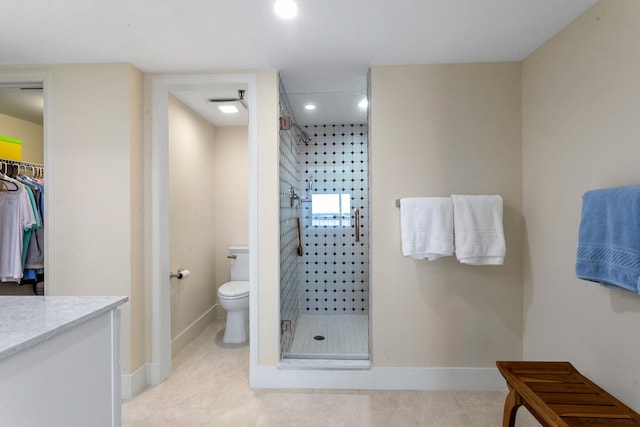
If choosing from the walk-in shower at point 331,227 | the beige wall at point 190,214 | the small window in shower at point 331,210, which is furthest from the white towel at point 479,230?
the beige wall at point 190,214

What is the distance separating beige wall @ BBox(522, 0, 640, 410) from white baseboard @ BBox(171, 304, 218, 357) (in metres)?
2.84

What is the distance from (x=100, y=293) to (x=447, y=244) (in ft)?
7.91

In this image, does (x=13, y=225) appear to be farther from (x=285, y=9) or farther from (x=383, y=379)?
(x=383, y=379)

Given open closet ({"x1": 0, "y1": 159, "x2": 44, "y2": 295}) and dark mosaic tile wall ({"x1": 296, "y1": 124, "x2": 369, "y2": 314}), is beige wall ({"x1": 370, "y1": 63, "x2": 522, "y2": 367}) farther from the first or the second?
open closet ({"x1": 0, "y1": 159, "x2": 44, "y2": 295})

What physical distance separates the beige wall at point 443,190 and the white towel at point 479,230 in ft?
0.54

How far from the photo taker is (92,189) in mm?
2109

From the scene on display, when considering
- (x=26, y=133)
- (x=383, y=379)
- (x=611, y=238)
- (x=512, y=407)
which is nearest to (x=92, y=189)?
(x=26, y=133)

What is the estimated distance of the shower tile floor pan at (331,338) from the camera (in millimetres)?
2342

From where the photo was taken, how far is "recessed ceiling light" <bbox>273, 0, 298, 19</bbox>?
4.96ft

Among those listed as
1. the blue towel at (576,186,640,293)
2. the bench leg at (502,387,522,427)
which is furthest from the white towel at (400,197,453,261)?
the bench leg at (502,387,522,427)

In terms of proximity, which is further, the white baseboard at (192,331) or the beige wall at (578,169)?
the white baseboard at (192,331)

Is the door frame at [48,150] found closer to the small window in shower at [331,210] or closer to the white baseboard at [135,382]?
the white baseboard at [135,382]

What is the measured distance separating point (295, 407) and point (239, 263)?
171 cm

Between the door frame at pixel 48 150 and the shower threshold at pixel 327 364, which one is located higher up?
the door frame at pixel 48 150
